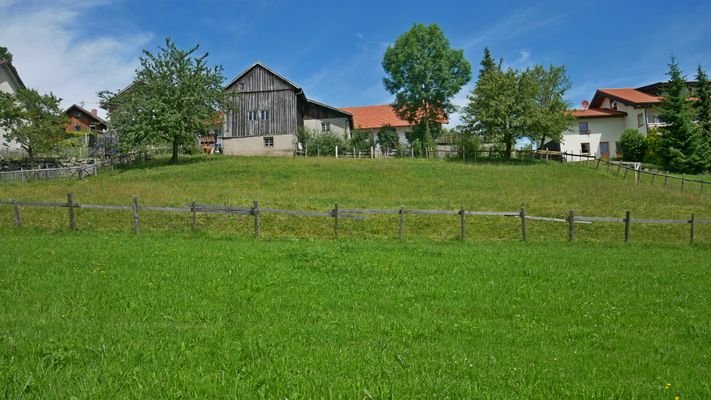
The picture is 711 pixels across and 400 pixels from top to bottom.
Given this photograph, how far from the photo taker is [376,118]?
6956cm

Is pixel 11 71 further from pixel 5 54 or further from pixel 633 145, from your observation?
pixel 633 145

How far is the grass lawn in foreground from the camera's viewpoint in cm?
461

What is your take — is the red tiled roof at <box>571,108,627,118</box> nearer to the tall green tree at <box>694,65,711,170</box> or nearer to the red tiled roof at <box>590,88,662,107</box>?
the red tiled roof at <box>590,88,662,107</box>

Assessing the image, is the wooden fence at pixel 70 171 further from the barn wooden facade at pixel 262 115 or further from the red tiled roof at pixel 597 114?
the red tiled roof at pixel 597 114

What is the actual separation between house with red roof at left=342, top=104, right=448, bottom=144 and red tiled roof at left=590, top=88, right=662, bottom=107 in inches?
885

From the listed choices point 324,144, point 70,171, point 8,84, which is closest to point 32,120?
point 70,171

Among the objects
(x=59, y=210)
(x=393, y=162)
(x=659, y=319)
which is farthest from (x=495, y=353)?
(x=393, y=162)

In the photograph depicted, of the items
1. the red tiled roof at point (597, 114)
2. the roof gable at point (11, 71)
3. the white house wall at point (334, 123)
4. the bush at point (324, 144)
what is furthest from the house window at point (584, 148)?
the roof gable at point (11, 71)

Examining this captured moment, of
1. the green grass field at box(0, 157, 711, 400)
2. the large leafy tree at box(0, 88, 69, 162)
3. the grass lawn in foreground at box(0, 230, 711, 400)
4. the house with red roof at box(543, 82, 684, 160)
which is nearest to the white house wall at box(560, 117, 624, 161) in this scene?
the house with red roof at box(543, 82, 684, 160)

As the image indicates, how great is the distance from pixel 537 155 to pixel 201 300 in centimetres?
4975

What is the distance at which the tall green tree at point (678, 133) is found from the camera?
45594 millimetres

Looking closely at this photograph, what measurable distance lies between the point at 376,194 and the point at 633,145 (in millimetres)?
40447

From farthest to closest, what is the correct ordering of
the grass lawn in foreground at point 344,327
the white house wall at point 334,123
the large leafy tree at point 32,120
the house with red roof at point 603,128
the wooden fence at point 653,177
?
1. the house with red roof at point 603,128
2. the white house wall at point 334,123
3. the large leafy tree at point 32,120
4. the wooden fence at point 653,177
5. the grass lawn in foreground at point 344,327

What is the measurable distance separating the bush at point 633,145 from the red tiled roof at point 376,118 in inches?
859
